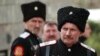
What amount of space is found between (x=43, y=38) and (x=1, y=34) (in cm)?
314

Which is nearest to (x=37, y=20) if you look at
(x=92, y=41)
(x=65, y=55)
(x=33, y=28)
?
(x=33, y=28)

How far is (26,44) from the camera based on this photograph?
7.56m

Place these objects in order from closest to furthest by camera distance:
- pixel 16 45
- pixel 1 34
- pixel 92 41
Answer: pixel 16 45 → pixel 1 34 → pixel 92 41

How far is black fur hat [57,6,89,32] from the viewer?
6.86m

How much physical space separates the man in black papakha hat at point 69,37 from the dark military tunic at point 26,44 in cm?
54

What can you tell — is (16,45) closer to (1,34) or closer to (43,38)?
(43,38)

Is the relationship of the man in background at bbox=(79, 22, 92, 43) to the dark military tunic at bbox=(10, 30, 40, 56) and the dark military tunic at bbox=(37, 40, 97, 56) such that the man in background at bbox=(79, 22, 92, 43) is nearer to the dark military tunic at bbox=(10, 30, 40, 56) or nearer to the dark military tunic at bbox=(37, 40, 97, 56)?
the dark military tunic at bbox=(10, 30, 40, 56)

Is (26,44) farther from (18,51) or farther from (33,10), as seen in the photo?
(33,10)

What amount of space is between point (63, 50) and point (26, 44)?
0.78 metres

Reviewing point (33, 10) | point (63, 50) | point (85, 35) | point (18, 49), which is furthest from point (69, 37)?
point (85, 35)

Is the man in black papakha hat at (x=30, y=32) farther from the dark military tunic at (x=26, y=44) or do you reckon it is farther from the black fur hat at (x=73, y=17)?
the black fur hat at (x=73, y=17)

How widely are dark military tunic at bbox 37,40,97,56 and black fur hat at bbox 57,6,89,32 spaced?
0.67 feet

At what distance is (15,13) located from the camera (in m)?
11.5

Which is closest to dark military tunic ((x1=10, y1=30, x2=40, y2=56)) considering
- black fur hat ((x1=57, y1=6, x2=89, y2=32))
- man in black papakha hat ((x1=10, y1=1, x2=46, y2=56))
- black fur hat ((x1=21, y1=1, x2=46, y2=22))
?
man in black papakha hat ((x1=10, y1=1, x2=46, y2=56))
